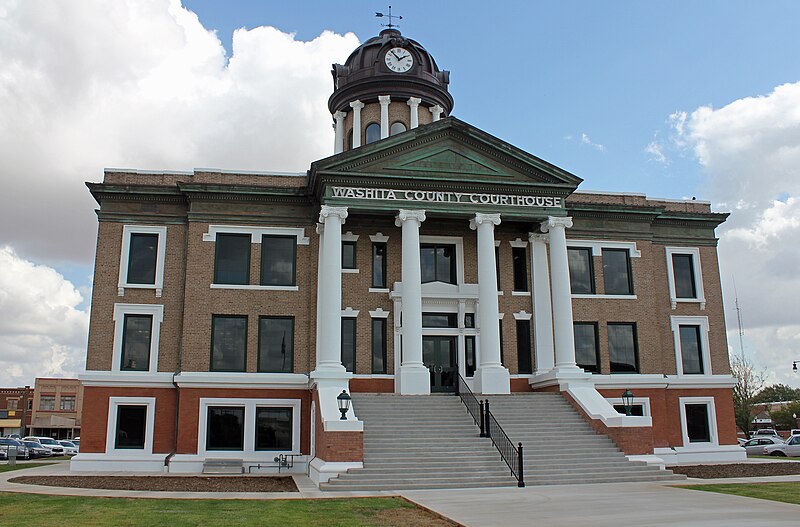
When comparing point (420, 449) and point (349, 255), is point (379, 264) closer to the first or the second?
point (349, 255)

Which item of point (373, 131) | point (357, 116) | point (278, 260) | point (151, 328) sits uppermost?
point (357, 116)

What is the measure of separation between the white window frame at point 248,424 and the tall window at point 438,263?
7.26 meters

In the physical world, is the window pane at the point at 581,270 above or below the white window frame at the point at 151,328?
above

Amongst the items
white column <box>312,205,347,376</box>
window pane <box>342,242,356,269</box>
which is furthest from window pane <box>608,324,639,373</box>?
white column <box>312,205,347,376</box>

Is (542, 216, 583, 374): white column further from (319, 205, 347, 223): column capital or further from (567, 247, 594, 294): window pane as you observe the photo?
(319, 205, 347, 223): column capital

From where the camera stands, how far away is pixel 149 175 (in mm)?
29938

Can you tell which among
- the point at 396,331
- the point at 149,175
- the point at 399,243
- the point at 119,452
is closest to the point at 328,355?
the point at 396,331

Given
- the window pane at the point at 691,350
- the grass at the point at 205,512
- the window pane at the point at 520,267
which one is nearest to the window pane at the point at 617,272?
the window pane at the point at 691,350

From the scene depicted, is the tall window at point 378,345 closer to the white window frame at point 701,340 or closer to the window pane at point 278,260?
the window pane at point 278,260

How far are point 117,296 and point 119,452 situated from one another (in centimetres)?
585

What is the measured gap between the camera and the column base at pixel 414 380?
86.4ft

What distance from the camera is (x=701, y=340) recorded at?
32.7 metres

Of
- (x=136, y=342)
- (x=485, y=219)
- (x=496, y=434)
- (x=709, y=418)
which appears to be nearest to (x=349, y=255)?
(x=485, y=219)

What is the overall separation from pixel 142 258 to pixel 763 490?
22.7 m
